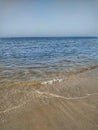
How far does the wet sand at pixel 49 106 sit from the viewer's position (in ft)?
9.27

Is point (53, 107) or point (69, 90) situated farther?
point (69, 90)

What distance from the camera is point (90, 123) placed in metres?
2.80

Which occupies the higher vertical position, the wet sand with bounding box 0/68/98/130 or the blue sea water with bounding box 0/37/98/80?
the wet sand with bounding box 0/68/98/130

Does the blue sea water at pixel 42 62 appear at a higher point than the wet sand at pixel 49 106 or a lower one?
lower

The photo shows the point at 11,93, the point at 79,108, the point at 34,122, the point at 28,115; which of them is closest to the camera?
the point at 34,122

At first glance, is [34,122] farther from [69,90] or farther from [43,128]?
[69,90]

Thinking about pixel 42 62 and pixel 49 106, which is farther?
pixel 42 62

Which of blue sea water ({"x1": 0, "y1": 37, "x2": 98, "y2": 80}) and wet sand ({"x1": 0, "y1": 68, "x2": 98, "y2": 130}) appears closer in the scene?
wet sand ({"x1": 0, "y1": 68, "x2": 98, "y2": 130})

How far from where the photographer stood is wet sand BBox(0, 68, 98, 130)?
2.83 m

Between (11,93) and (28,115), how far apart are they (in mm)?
1293

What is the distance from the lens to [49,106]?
3557mm

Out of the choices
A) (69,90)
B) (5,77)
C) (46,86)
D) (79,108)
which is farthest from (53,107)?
(5,77)

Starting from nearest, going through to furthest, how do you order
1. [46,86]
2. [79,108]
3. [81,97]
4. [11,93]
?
[79,108], [81,97], [11,93], [46,86]

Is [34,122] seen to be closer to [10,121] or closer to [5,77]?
[10,121]
